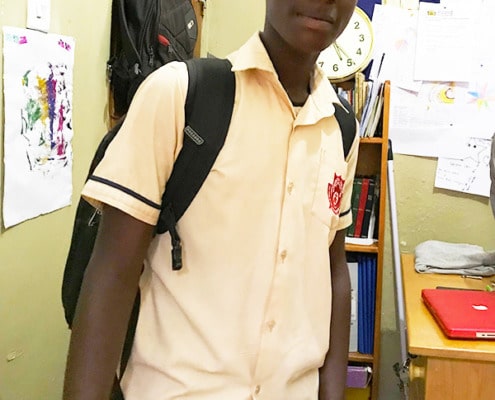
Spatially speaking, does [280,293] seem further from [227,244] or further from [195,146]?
[195,146]

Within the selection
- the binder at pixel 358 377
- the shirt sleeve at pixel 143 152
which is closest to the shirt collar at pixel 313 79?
the shirt sleeve at pixel 143 152

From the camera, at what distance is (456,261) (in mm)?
1950

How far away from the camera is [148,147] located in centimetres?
71

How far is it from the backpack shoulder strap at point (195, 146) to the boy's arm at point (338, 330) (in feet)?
1.12

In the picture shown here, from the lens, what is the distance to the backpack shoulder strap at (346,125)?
0.94m

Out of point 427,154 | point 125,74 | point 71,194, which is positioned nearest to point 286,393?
point 71,194

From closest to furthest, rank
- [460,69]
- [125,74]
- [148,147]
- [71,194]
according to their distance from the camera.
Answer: [148,147]
[71,194]
[125,74]
[460,69]

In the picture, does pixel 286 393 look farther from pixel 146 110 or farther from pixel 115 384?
pixel 146 110

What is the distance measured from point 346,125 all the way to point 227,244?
319mm

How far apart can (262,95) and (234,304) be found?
0.95 feet

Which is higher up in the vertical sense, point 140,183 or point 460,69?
point 460,69

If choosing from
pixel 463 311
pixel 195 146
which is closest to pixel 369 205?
pixel 463 311

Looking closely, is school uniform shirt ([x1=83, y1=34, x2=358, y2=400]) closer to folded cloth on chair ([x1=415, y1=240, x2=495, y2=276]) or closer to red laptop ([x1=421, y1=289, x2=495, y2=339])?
red laptop ([x1=421, y1=289, x2=495, y2=339])

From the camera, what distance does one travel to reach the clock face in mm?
2340
